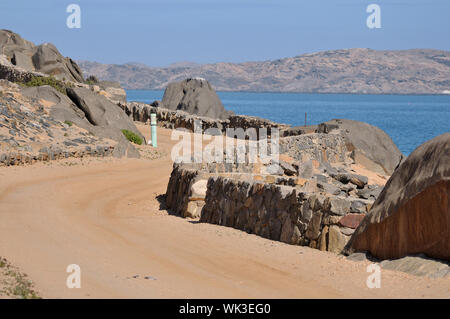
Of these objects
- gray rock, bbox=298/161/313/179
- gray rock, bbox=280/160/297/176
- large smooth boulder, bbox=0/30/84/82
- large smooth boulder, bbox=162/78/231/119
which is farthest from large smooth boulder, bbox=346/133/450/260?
large smooth boulder, bbox=162/78/231/119

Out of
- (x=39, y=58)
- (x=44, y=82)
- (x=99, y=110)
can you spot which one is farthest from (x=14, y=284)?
(x=39, y=58)

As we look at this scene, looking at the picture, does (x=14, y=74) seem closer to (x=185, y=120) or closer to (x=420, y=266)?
(x=185, y=120)

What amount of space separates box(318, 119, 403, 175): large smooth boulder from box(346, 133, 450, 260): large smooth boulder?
62.8 ft

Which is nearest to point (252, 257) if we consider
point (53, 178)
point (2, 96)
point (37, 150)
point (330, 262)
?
point (330, 262)

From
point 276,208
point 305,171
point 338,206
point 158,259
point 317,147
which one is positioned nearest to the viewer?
point 158,259

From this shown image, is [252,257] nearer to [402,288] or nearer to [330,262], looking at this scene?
[330,262]

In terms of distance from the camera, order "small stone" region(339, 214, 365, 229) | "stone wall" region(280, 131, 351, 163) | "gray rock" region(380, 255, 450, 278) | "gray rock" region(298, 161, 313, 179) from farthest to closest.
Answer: "stone wall" region(280, 131, 351, 163) → "gray rock" region(298, 161, 313, 179) → "small stone" region(339, 214, 365, 229) → "gray rock" region(380, 255, 450, 278)

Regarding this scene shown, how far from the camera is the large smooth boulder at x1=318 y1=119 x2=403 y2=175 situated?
28.6 meters

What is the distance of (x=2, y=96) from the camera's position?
25.4 m

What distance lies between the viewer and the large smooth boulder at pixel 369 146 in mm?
28641

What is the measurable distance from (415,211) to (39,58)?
3882 cm

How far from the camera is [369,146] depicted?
30172mm

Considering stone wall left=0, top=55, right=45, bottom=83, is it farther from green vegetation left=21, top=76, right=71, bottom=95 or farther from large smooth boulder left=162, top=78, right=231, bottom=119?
large smooth boulder left=162, top=78, right=231, bottom=119
